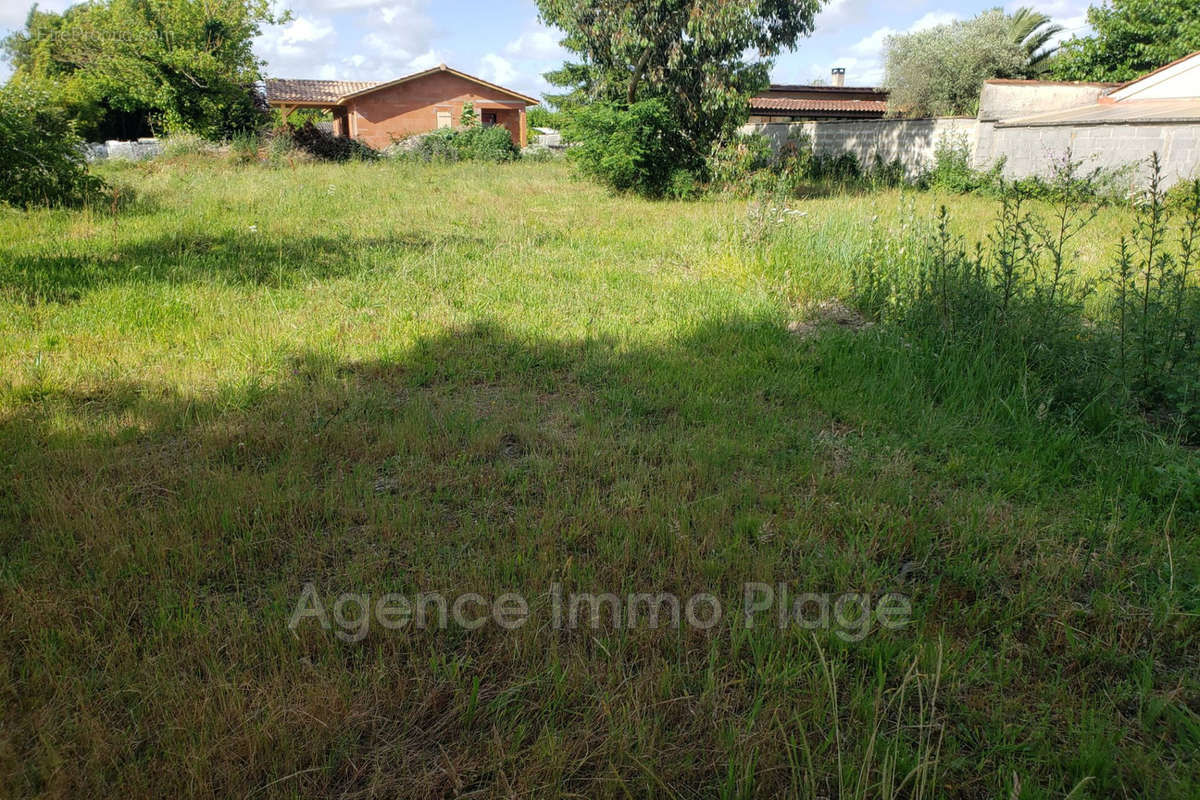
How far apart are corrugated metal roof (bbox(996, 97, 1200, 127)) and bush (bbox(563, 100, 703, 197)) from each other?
805cm

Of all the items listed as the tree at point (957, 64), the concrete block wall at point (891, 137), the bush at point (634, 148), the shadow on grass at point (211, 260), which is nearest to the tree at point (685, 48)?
the bush at point (634, 148)

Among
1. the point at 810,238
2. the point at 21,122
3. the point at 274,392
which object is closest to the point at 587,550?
the point at 274,392

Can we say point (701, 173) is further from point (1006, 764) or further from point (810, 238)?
point (1006, 764)

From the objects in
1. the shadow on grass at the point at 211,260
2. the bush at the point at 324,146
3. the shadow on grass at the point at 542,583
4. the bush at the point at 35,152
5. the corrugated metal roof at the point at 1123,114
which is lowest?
the shadow on grass at the point at 542,583

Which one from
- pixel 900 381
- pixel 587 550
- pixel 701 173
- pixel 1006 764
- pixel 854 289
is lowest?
pixel 1006 764

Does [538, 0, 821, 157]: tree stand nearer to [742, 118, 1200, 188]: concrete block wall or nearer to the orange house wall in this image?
[742, 118, 1200, 188]: concrete block wall

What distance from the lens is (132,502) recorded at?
321cm

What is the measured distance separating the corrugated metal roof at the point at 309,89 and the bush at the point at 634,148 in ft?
76.6

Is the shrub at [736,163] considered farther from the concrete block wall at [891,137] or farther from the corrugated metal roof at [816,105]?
the corrugated metal roof at [816,105]

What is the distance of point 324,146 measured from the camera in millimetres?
21719

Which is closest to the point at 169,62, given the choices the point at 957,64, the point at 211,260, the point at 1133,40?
the point at 211,260

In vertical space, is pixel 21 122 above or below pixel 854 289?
above

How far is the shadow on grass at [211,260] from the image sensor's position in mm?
6613

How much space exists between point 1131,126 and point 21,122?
18.5 meters
